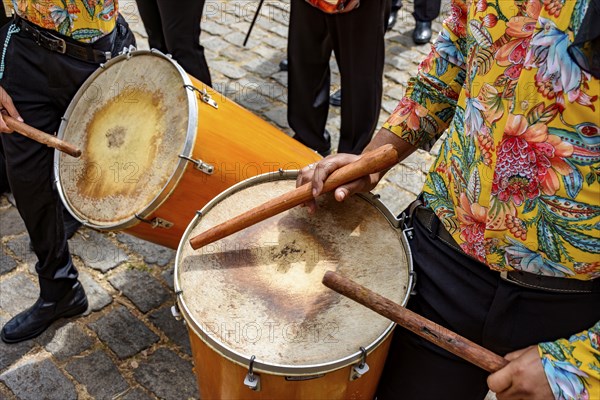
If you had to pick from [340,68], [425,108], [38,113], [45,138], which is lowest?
[340,68]

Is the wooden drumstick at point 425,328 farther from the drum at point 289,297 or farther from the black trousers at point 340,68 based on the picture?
the black trousers at point 340,68

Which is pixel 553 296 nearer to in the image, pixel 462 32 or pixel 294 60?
pixel 462 32

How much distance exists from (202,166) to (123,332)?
1124mm

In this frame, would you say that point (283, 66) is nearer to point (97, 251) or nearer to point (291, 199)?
point (97, 251)

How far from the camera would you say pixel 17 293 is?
3.23 m

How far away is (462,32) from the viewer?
1661mm

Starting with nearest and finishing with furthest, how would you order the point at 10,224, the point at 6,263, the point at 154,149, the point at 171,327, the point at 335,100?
the point at 154,149
the point at 171,327
the point at 6,263
the point at 10,224
the point at 335,100

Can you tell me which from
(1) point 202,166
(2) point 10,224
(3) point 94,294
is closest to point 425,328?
(1) point 202,166

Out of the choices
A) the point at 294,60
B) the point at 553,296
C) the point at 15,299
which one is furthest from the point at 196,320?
the point at 294,60

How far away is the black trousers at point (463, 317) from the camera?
1.57m

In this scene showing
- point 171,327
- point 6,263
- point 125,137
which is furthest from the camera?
point 6,263

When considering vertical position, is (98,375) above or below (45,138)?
below

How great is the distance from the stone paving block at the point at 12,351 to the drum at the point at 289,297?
4.62 feet

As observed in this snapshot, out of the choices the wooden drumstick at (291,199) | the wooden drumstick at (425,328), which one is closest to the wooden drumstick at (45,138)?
the wooden drumstick at (291,199)
